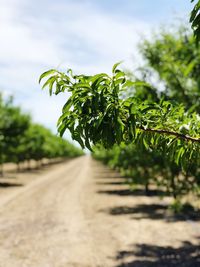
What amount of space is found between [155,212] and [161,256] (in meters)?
8.17

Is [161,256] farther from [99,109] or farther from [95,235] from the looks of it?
[99,109]

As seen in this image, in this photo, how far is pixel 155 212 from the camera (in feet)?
63.5

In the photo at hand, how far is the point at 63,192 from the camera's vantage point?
1132 inches

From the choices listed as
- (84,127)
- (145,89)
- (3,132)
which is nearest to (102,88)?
(84,127)

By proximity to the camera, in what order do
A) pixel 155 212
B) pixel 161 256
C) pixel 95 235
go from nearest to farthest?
pixel 161 256
pixel 95 235
pixel 155 212

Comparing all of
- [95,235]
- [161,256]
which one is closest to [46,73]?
[161,256]

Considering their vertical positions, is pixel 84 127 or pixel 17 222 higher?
pixel 84 127

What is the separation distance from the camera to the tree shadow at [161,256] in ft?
34.7

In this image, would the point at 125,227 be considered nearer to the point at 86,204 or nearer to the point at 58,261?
the point at 58,261

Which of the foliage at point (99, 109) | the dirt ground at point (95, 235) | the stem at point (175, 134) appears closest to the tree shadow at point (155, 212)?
the dirt ground at point (95, 235)

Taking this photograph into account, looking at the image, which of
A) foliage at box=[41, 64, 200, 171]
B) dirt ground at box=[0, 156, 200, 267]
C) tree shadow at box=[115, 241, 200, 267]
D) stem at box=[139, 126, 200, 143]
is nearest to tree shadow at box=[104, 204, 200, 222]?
dirt ground at box=[0, 156, 200, 267]

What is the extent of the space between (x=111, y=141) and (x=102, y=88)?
0.42 metres

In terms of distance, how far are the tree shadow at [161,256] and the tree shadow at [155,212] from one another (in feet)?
15.7

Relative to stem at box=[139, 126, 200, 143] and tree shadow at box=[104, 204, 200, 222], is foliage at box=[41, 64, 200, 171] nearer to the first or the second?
stem at box=[139, 126, 200, 143]
